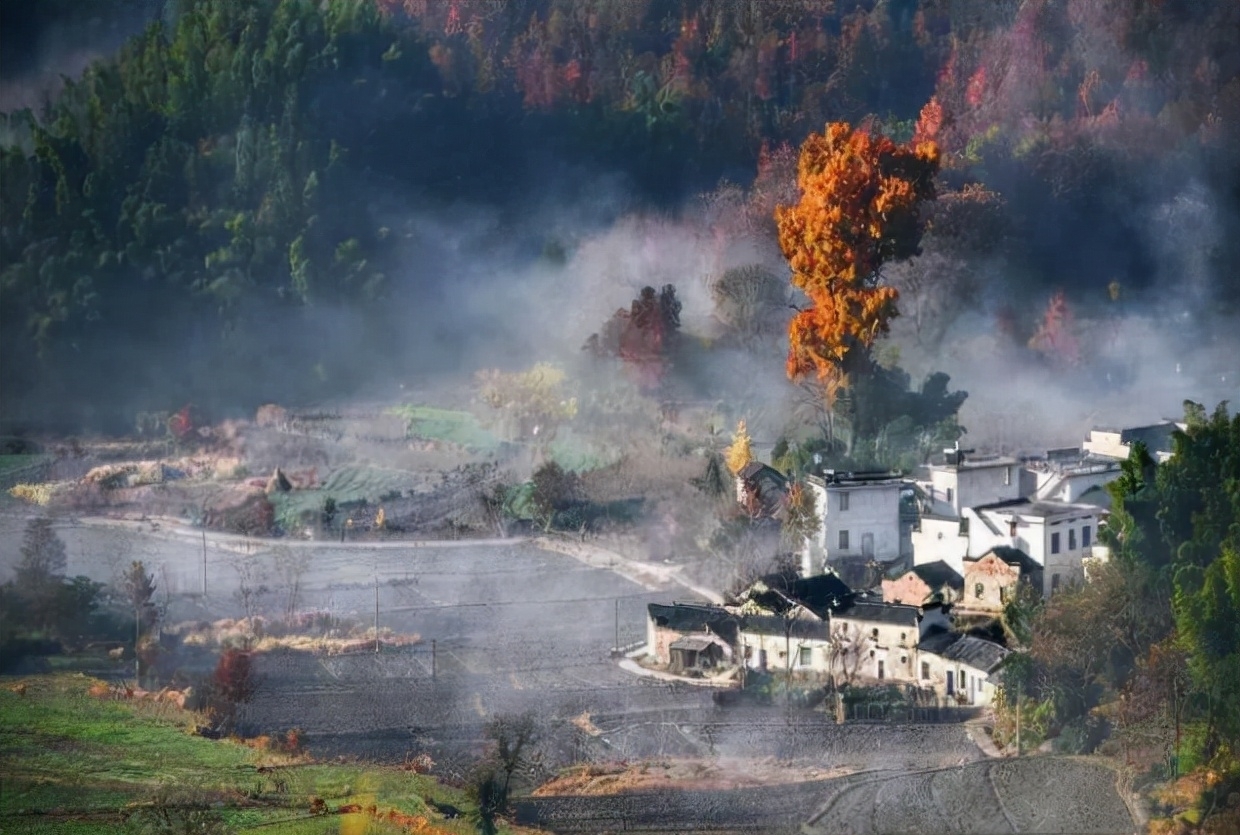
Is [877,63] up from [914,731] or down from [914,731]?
up

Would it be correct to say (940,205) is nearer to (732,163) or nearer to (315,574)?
(732,163)

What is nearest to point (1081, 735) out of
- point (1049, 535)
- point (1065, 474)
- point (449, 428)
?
point (1049, 535)

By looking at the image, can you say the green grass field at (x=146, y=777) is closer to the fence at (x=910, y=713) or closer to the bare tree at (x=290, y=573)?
the bare tree at (x=290, y=573)

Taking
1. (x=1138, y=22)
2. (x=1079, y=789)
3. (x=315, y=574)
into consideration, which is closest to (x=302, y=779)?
(x=315, y=574)

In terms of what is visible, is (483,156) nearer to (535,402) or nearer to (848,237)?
(535,402)

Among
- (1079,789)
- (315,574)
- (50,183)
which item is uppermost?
(50,183)

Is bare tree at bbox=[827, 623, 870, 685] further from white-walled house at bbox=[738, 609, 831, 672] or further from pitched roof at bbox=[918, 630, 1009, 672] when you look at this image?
pitched roof at bbox=[918, 630, 1009, 672]

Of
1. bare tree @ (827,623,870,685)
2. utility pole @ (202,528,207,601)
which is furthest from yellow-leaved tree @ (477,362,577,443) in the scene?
bare tree @ (827,623,870,685)
